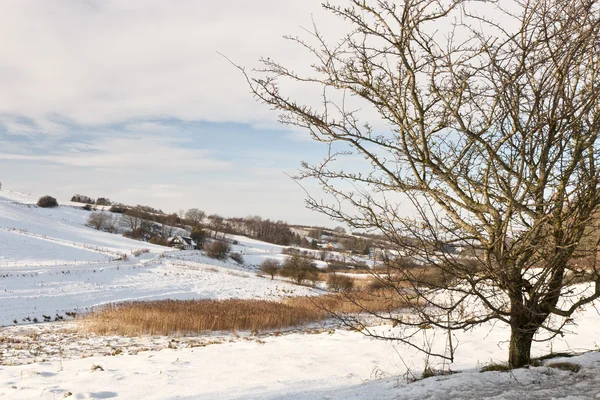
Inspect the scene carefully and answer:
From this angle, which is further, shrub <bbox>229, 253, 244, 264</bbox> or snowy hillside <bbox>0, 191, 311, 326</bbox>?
shrub <bbox>229, 253, 244, 264</bbox>

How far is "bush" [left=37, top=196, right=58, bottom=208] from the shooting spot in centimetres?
6851

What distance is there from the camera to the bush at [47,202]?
6851 cm

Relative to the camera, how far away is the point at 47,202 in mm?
68750

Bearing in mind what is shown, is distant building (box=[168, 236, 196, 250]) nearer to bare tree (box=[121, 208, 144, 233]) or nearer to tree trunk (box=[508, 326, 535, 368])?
bare tree (box=[121, 208, 144, 233])

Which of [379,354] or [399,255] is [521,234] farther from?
[379,354]

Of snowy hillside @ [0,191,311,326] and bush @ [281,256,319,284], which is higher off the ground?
bush @ [281,256,319,284]

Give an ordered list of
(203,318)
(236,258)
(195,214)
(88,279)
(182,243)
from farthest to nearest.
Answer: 1. (195,214)
2. (182,243)
3. (236,258)
4. (88,279)
5. (203,318)

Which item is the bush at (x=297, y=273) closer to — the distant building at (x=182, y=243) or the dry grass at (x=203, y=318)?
the dry grass at (x=203, y=318)

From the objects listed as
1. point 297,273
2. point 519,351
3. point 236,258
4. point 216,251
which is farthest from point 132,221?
point 519,351

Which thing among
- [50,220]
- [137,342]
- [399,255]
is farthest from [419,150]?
[50,220]

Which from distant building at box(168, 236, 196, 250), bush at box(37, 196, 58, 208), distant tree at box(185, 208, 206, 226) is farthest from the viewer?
distant tree at box(185, 208, 206, 226)

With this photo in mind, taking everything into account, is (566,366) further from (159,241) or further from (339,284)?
(159,241)

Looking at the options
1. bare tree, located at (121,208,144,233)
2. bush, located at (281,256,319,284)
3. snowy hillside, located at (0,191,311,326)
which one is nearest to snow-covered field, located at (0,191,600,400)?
snowy hillside, located at (0,191,311,326)

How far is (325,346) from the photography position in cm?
832
